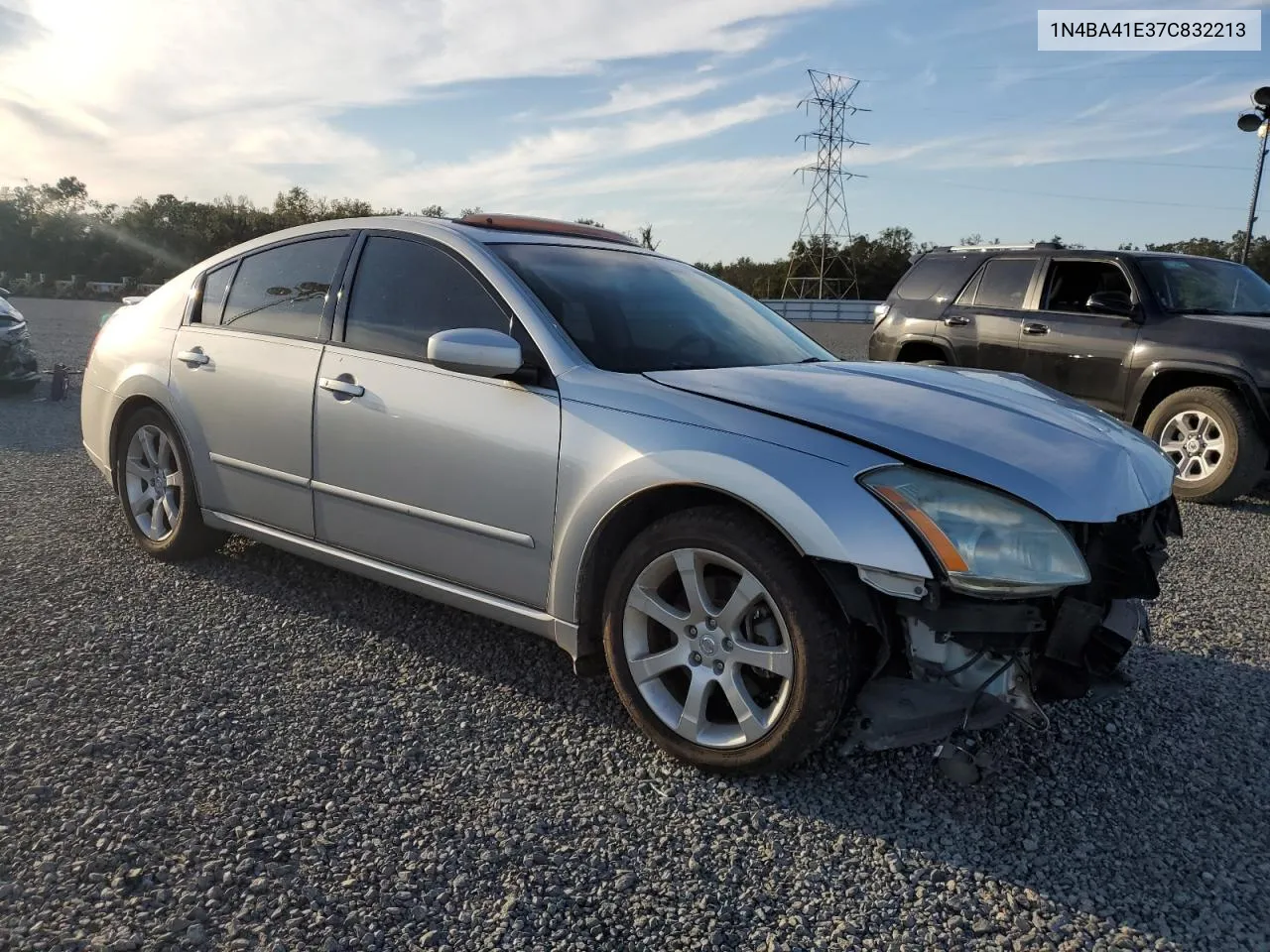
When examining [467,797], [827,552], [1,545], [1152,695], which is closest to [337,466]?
[467,797]

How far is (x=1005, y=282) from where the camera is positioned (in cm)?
811

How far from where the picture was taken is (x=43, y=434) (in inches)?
332

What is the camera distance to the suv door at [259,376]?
12.7 feet

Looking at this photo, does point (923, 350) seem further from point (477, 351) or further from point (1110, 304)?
point (477, 351)

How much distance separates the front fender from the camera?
2512 mm

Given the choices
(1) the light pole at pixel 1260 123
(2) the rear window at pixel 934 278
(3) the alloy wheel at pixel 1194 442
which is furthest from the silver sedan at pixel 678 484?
(1) the light pole at pixel 1260 123

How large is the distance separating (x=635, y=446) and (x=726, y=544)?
43 cm

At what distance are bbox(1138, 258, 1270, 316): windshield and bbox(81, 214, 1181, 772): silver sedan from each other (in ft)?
14.8

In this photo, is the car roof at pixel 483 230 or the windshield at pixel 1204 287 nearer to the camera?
the car roof at pixel 483 230

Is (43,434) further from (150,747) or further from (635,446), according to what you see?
(635,446)

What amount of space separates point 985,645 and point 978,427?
65cm

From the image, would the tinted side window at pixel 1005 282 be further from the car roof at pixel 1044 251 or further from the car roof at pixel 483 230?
the car roof at pixel 483 230

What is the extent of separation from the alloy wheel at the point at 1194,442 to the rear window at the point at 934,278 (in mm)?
2169

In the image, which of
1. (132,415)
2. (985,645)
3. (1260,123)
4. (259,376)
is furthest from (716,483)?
(1260,123)
